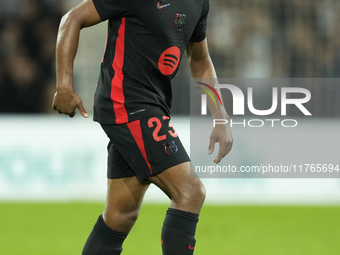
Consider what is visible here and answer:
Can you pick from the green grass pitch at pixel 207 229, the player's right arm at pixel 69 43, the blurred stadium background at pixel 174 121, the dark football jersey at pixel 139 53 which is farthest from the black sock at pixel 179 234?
the blurred stadium background at pixel 174 121

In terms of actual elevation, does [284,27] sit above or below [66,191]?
above

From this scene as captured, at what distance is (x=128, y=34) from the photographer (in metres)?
2.18

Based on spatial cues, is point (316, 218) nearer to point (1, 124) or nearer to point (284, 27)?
point (284, 27)

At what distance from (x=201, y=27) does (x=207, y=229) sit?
2.21 meters

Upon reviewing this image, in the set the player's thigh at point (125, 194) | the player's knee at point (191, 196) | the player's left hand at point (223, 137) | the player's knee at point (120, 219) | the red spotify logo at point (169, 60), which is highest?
the red spotify logo at point (169, 60)

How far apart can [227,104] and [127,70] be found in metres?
3.63

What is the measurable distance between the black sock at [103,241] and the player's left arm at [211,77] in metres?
0.61

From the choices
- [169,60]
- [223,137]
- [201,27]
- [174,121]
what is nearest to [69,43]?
[169,60]

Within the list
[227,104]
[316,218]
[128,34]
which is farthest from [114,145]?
[227,104]

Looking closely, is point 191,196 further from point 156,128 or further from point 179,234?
point 156,128

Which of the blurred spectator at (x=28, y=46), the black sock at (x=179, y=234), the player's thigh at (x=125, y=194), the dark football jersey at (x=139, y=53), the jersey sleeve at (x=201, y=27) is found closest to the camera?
the black sock at (x=179, y=234)

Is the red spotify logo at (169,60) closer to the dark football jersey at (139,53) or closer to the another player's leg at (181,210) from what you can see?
the dark football jersey at (139,53)

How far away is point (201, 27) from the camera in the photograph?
243 cm

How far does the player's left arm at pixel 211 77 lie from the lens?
2488 mm
